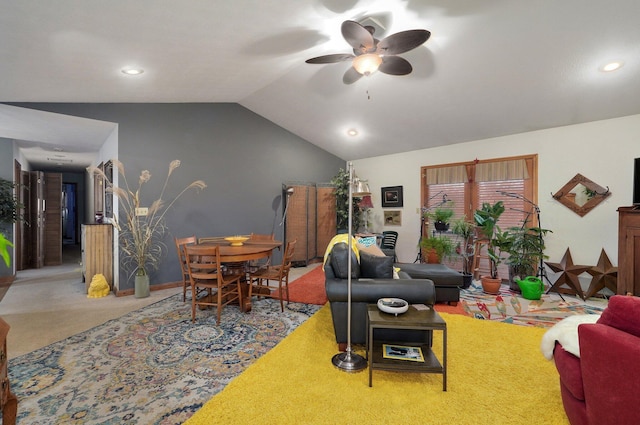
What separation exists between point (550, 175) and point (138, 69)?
5.72 m

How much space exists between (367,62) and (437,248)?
3.52 metres

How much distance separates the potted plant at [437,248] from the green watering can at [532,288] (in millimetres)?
1227

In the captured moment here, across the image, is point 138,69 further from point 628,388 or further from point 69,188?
point 69,188

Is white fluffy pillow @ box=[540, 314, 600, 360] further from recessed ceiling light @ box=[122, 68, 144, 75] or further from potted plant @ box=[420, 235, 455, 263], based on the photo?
recessed ceiling light @ box=[122, 68, 144, 75]

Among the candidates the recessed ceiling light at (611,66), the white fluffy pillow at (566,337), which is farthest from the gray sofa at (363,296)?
the recessed ceiling light at (611,66)

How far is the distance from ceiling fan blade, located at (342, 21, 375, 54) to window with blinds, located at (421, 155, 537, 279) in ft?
11.8

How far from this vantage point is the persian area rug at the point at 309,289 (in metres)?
3.72

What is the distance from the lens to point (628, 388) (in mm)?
1123

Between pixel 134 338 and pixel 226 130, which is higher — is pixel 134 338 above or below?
below

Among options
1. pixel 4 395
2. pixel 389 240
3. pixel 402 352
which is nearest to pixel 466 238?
pixel 389 240

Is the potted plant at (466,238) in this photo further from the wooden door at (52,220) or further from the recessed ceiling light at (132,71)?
the wooden door at (52,220)

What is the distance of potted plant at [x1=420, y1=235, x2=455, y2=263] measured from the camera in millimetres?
4934

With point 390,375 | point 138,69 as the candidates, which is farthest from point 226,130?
point 390,375

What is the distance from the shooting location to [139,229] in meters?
4.00
